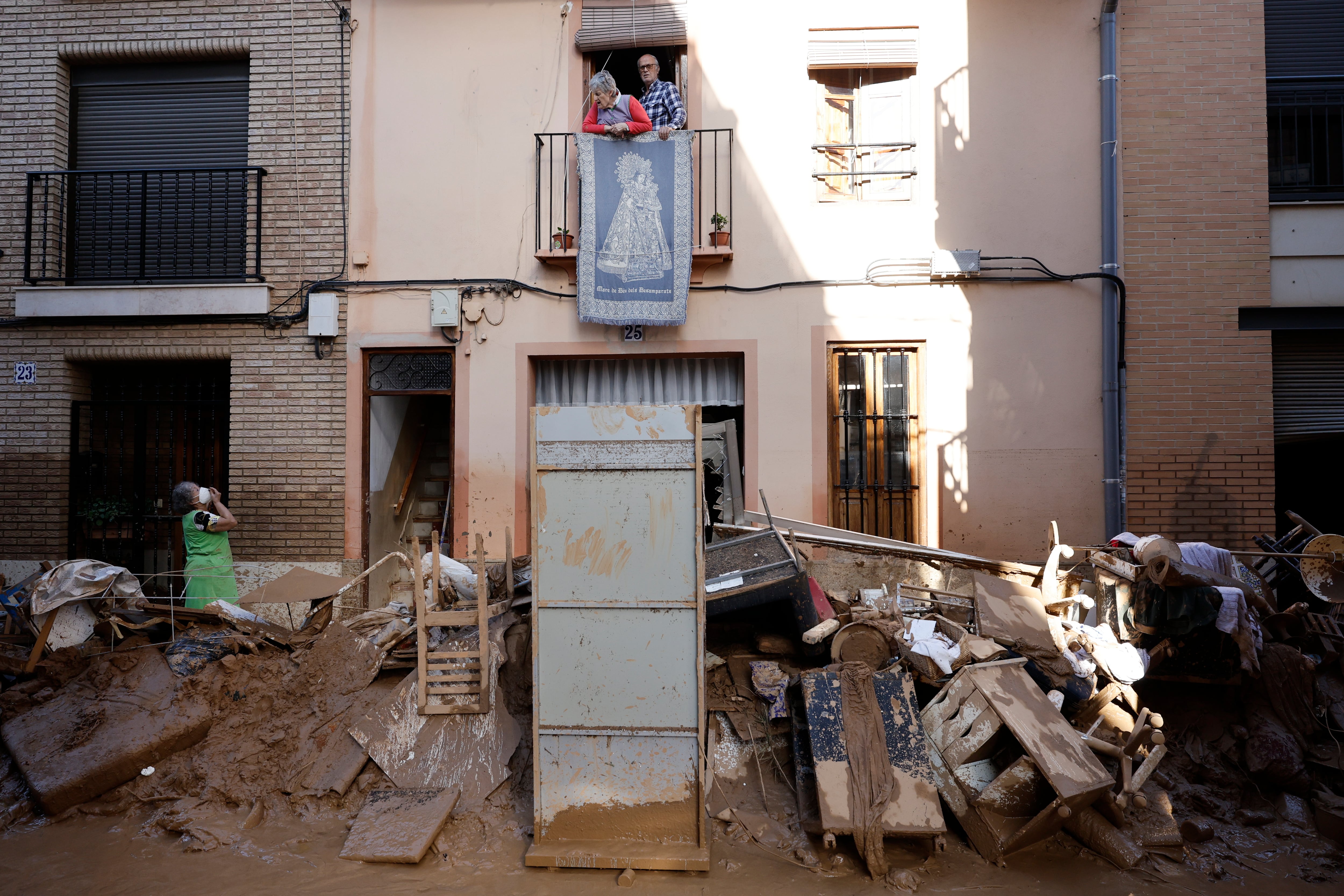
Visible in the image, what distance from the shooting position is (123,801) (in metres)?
4.69

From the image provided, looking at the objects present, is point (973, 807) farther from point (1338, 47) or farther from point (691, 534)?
point (1338, 47)

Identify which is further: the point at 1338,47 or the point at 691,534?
the point at 1338,47

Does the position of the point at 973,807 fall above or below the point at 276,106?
below

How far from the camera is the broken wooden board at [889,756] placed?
4082 millimetres

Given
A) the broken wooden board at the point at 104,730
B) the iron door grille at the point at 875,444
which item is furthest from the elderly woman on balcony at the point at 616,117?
the broken wooden board at the point at 104,730

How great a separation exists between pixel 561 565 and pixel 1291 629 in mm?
5351

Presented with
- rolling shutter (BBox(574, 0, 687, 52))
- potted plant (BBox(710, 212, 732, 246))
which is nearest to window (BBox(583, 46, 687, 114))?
rolling shutter (BBox(574, 0, 687, 52))

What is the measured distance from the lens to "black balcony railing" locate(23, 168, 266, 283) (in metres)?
7.95

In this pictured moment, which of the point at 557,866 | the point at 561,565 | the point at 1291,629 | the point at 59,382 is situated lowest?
the point at 557,866

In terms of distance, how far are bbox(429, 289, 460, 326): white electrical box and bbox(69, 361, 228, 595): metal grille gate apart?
2498 millimetres

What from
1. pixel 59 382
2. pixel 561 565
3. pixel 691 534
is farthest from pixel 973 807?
pixel 59 382

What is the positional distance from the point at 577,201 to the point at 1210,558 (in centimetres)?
630

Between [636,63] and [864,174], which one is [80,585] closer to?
[636,63]

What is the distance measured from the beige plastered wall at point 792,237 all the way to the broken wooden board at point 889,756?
2887mm
